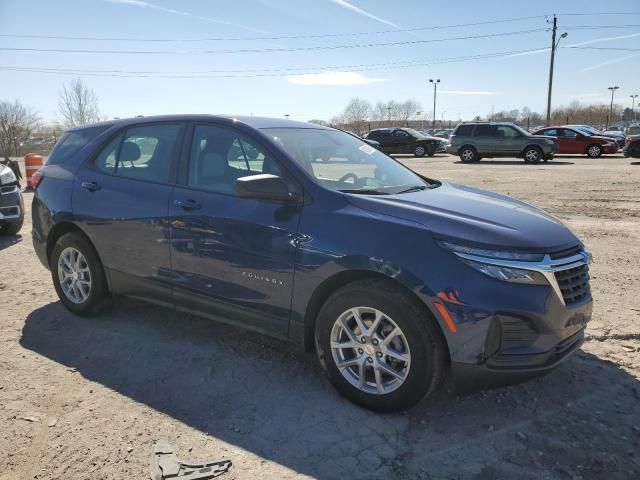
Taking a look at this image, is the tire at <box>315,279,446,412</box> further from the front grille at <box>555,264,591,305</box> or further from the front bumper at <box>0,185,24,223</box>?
the front bumper at <box>0,185,24,223</box>

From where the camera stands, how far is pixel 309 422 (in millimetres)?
2992

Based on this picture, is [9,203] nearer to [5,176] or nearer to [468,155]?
A: [5,176]

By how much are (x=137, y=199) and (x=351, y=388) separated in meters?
2.21

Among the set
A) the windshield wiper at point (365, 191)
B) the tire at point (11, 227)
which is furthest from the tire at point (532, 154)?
the windshield wiper at point (365, 191)

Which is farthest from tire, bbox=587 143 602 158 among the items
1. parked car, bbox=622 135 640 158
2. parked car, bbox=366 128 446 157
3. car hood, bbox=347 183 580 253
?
car hood, bbox=347 183 580 253

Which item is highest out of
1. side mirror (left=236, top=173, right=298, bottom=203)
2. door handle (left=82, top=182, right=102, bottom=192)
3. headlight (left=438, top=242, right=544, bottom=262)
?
side mirror (left=236, top=173, right=298, bottom=203)

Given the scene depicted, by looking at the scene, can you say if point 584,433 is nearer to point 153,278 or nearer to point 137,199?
point 153,278

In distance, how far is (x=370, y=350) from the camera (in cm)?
302

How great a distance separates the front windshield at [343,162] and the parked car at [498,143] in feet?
65.7

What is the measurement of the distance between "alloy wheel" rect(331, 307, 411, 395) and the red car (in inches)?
996

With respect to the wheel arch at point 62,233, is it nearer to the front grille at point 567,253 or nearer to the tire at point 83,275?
the tire at point 83,275

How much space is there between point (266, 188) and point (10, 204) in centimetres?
613

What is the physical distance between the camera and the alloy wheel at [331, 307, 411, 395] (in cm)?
294

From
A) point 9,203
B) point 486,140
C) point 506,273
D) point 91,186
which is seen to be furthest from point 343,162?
point 486,140
